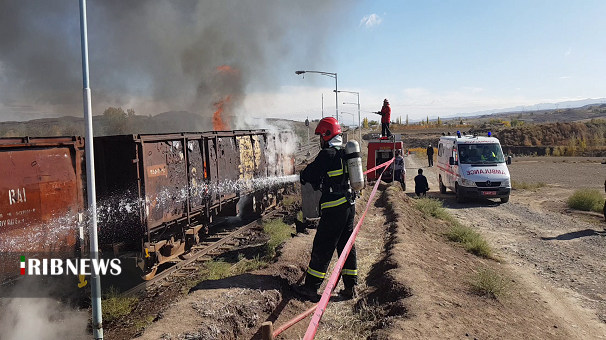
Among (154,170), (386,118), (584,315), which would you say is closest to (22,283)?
→ (154,170)

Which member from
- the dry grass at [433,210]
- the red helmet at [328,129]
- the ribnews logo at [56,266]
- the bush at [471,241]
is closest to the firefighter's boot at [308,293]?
the red helmet at [328,129]

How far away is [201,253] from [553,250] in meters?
8.60

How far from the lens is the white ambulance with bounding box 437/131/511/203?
1642 cm

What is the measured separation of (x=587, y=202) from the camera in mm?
16094

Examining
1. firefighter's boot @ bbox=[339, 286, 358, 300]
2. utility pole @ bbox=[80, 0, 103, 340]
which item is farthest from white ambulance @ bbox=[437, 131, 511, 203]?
utility pole @ bbox=[80, 0, 103, 340]

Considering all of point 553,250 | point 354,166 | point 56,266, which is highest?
point 354,166

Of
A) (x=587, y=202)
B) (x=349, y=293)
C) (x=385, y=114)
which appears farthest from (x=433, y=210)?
(x=349, y=293)

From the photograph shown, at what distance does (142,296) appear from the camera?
8133mm

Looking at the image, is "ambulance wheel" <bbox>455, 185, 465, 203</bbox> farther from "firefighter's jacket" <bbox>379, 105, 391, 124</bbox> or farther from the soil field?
the soil field

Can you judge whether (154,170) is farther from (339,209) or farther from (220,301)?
(339,209)

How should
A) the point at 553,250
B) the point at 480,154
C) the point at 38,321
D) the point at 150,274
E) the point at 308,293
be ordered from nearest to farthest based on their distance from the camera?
the point at 308,293, the point at 38,321, the point at 150,274, the point at 553,250, the point at 480,154

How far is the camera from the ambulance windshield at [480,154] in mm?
17016

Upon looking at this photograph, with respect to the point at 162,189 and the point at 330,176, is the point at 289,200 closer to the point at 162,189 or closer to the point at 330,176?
the point at 162,189

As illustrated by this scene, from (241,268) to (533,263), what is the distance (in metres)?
6.28
